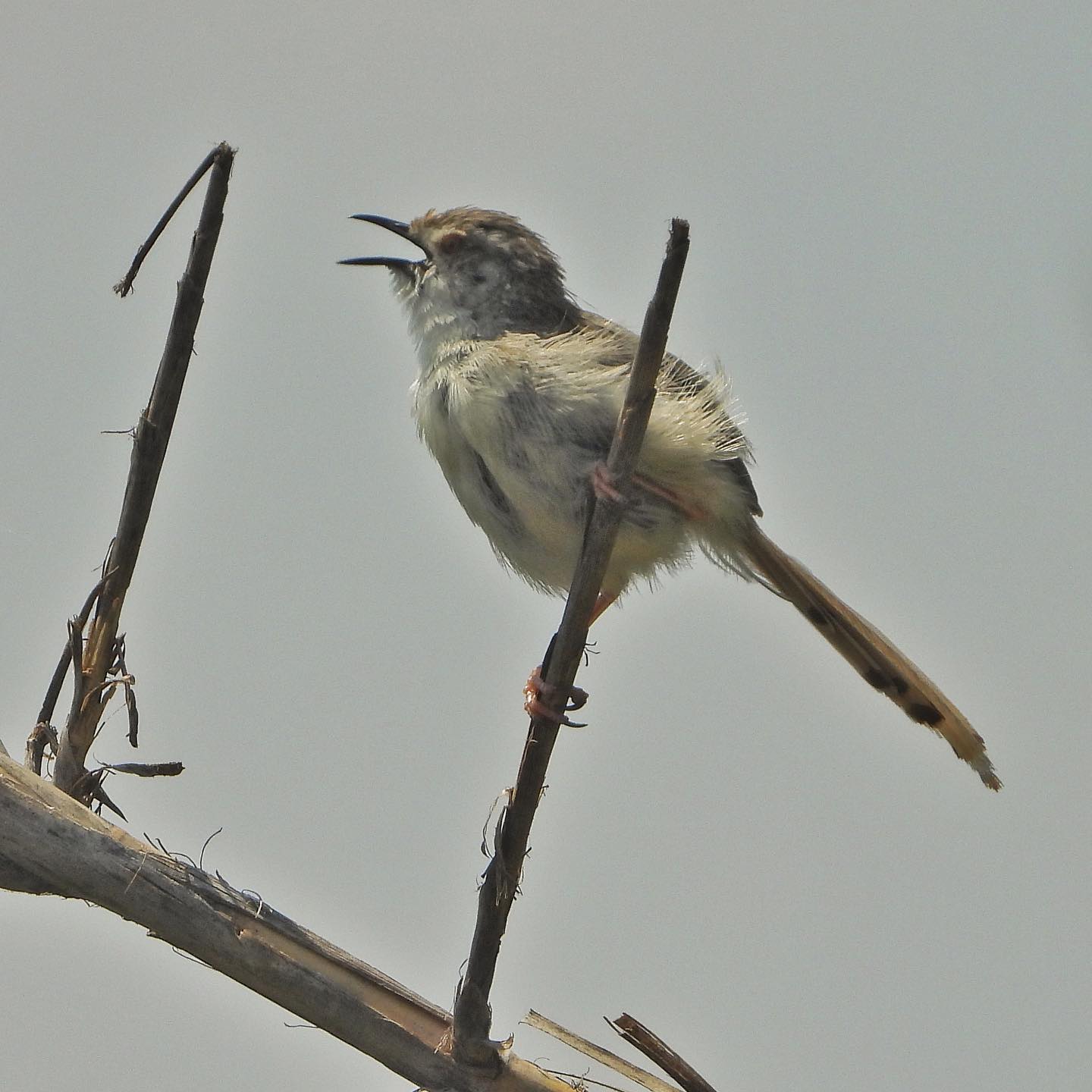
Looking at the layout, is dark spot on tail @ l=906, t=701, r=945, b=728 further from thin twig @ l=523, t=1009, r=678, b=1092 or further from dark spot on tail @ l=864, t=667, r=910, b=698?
thin twig @ l=523, t=1009, r=678, b=1092

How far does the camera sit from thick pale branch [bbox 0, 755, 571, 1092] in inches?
105

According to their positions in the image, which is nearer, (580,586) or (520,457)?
(580,586)

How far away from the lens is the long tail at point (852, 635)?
184 inches

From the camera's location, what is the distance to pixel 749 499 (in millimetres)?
4652

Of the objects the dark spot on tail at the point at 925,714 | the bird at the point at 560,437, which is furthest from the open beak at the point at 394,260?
the dark spot on tail at the point at 925,714

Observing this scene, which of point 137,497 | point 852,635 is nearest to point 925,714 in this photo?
point 852,635

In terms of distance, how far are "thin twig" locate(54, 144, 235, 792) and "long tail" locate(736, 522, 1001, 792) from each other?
2.32 metres

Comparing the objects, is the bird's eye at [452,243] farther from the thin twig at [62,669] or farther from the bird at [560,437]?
the thin twig at [62,669]

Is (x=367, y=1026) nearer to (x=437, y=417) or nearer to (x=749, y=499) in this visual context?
(x=437, y=417)

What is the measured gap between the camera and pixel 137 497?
10.1ft

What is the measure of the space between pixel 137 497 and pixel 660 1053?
5.79ft

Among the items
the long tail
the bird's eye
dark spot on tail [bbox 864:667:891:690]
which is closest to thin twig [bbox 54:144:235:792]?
the bird's eye

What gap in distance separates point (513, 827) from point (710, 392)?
1838 mm

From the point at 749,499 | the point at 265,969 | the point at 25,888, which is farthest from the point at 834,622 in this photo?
the point at 25,888
